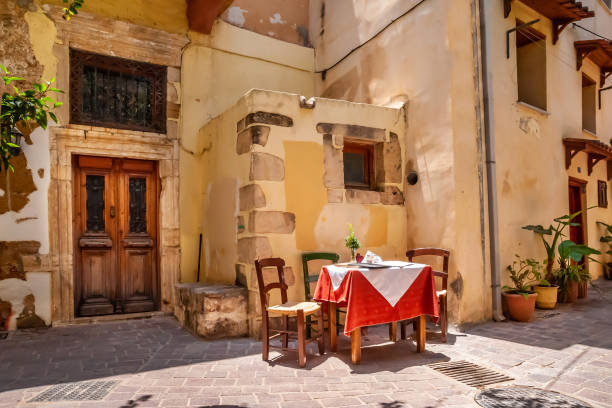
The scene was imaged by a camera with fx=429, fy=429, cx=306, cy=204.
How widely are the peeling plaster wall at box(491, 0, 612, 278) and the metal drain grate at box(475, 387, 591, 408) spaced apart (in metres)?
2.62

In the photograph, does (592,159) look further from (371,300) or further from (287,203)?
(371,300)

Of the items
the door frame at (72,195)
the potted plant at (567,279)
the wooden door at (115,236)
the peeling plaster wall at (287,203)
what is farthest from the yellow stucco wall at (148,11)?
the potted plant at (567,279)

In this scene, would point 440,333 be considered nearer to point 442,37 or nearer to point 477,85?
point 477,85

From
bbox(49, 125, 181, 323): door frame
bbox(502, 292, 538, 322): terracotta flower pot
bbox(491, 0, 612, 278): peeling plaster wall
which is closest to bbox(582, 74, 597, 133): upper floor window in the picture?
bbox(491, 0, 612, 278): peeling plaster wall

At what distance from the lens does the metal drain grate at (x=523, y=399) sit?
2779mm

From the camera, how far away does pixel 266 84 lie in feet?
22.7

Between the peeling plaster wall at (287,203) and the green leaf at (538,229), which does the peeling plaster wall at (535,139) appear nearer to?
the green leaf at (538,229)

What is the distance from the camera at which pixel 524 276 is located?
5.29 meters

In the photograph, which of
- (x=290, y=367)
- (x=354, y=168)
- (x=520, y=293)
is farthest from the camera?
(x=354, y=168)

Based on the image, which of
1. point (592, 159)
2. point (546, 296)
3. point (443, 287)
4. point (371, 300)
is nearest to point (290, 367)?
point (371, 300)

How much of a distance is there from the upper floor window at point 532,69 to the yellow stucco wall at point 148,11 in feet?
16.0

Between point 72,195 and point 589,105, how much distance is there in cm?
886

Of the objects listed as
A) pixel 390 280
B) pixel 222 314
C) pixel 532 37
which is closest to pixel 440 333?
pixel 390 280

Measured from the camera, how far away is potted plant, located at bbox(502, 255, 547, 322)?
16.4 feet
